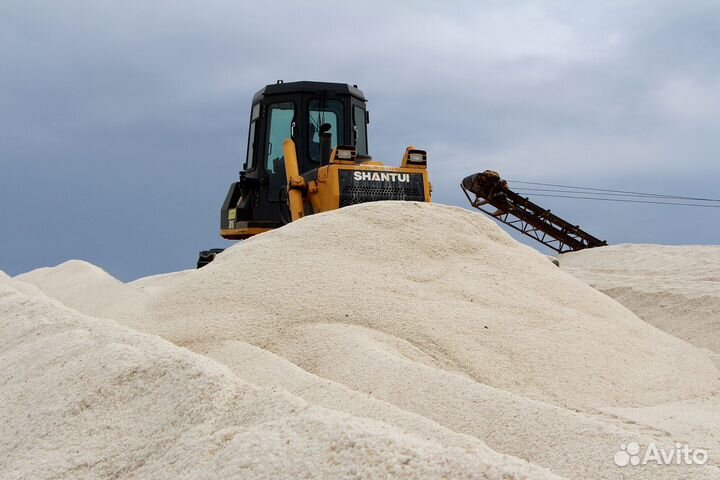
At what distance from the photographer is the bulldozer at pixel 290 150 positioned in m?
7.31

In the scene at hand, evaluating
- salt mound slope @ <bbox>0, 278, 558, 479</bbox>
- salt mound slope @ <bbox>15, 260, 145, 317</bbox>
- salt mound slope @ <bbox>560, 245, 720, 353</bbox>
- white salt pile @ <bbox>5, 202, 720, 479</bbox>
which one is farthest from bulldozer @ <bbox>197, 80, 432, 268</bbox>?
salt mound slope @ <bbox>0, 278, 558, 479</bbox>

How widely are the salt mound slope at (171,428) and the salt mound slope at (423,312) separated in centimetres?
116

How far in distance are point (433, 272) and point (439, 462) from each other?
145 inches

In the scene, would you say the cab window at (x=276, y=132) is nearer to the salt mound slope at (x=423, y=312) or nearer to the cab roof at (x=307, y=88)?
the cab roof at (x=307, y=88)

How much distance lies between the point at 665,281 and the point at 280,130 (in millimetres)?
5919

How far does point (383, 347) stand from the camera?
14.1 ft

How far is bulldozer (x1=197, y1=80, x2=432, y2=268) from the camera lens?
288 inches

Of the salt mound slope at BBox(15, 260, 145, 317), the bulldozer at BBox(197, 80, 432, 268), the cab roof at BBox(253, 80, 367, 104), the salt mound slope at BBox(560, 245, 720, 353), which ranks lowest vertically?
the salt mound slope at BBox(560, 245, 720, 353)

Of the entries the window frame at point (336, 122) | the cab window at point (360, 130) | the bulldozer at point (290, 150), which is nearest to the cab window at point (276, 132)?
the bulldozer at point (290, 150)

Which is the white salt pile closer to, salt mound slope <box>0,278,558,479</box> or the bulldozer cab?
salt mound slope <box>0,278,558,479</box>

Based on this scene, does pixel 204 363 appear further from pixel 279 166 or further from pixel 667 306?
pixel 667 306

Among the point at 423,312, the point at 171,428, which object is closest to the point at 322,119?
the point at 423,312

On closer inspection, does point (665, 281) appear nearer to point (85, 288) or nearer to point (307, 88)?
point (307, 88)

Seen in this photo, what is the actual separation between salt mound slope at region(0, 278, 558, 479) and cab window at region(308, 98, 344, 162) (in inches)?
177
